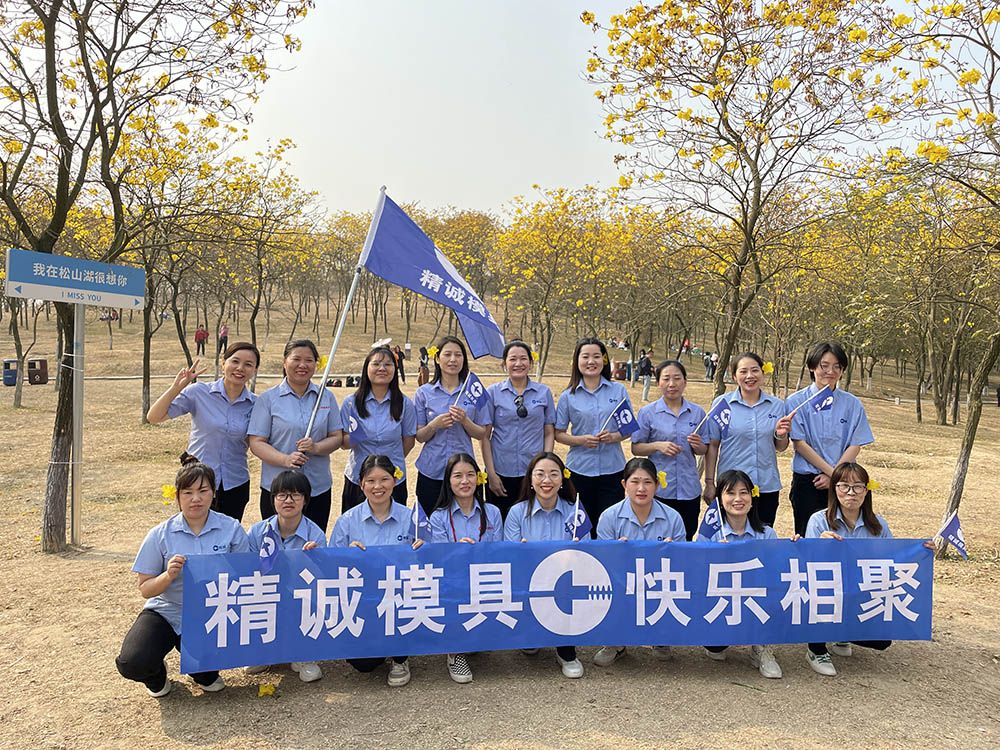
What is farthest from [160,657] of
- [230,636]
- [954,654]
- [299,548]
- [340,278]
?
[340,278]

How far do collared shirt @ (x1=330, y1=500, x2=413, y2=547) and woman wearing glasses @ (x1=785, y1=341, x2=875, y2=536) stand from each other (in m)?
2.86

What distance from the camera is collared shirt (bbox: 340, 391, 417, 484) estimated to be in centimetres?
491

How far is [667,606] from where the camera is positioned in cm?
424

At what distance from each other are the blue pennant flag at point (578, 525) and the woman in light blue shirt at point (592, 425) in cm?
68

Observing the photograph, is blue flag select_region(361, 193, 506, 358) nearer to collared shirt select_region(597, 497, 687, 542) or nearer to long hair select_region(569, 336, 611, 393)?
long hair select_region(569, 336, 611, 393)

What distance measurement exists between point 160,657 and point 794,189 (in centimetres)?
1024

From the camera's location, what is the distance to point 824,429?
202 inches

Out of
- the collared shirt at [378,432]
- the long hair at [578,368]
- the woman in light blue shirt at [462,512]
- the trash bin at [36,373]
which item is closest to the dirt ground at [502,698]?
the woman in light blue shirt at [462,512]

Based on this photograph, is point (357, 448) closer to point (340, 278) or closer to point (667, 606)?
point (667, 606)

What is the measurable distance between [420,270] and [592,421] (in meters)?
1.72

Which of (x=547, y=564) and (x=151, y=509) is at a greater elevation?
(x=547, y=564)

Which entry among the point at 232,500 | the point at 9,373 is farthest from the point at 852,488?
the point at 9,373

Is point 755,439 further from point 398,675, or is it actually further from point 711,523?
point 398,675

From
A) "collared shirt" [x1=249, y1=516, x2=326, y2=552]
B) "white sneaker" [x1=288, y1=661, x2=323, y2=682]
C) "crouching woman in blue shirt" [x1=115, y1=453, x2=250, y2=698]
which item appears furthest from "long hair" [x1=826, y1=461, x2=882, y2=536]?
"crouching woman in blue shirt" [x1=115, y1=453, x2=250, y2=698]
